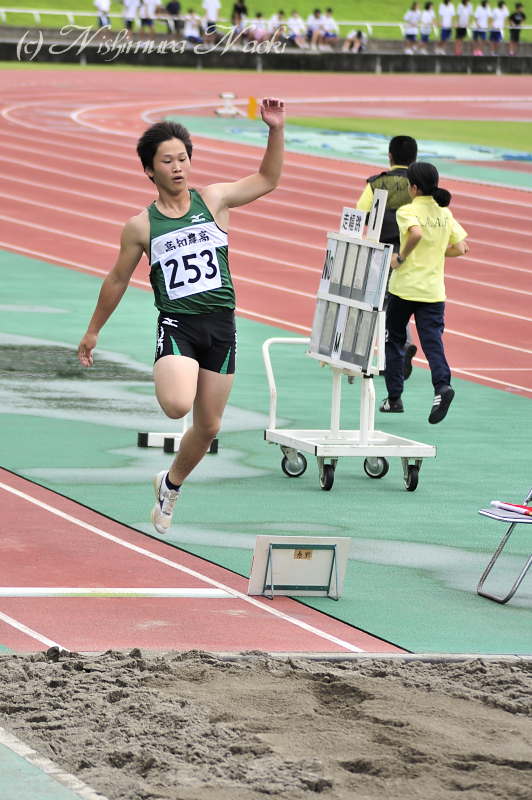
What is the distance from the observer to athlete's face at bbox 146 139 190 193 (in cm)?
732

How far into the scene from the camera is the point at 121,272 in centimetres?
756

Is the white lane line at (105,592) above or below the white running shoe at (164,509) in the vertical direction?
below

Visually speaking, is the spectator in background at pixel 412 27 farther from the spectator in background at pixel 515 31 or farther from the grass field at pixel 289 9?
the grass field at pixel 289 9

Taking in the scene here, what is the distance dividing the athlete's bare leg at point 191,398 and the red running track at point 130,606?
0.56m

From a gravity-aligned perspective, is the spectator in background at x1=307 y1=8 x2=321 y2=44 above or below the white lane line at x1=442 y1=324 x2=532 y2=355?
above

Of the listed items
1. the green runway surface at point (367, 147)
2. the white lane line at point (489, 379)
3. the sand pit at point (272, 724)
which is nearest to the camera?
the sand pit at point (272, 724)

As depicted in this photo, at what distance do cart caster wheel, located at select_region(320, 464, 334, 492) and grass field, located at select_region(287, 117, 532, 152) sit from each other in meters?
32.0

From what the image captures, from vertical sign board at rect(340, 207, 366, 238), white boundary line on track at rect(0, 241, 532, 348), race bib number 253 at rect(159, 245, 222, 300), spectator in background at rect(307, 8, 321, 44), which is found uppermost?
spectator in background at rect(307, 8, 321, 44)

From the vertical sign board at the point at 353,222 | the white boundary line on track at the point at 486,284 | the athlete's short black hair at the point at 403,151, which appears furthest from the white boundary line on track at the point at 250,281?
the vertical sign board at the point at 353,222

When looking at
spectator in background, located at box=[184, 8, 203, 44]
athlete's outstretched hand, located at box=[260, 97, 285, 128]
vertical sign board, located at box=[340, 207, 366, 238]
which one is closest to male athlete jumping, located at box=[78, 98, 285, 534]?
athlete's outstretched hand, located at box=[260, 97, 285, 128]

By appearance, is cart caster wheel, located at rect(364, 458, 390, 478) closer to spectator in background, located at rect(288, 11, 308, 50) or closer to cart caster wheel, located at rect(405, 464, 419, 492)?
cart caster wheel, located at rect(405, 464, 419, 492)

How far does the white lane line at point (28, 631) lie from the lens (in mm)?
6469

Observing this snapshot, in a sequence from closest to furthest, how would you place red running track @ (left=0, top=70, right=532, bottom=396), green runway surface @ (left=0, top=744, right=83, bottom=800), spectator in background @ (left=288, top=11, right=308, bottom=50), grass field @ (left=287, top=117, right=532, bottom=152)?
green runway surface @ (left=0, top=744, right=83, bottom=800) → red running track @ (left=0, top=70, right=532, bottom=396) → grass field @ (left=287, top=117, right=532, bottom=152) → spectator in background @ (left=288, top=11, right=308, bottom=50)

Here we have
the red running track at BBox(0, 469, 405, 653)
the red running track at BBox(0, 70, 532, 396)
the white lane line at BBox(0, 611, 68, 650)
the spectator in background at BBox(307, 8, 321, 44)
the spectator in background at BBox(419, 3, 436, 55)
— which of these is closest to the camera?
the white lane line at BBox(0, 611, 68, 650)
